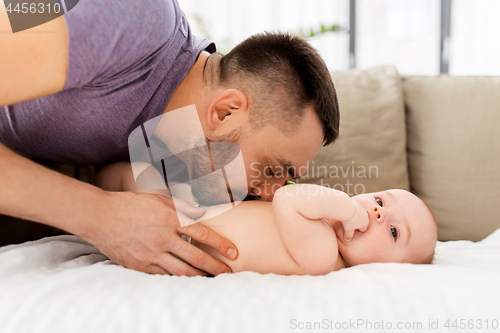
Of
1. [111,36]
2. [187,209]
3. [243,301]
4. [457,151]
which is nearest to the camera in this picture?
[243,301]

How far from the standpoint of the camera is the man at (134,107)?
645mm

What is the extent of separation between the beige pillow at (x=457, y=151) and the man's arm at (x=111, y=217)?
91 cm

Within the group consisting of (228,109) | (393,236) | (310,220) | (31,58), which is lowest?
(393,236)

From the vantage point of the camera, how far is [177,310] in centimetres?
55

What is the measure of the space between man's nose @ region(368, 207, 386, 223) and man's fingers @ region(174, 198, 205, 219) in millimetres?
418

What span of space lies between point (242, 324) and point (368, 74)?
1.18 metres

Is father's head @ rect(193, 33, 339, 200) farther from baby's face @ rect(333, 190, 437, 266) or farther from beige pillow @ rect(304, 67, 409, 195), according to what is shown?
beige pillow @ rect(304, 67, 409, 195)

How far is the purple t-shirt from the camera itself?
0.66m

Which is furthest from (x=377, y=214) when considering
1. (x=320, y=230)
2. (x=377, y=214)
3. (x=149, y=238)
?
(x=149, y=238)

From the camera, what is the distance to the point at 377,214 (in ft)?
2.79

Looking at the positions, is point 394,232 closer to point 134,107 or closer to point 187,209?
point 187,209

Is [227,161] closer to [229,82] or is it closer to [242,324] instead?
[229,82]

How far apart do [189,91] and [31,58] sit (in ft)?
1.27

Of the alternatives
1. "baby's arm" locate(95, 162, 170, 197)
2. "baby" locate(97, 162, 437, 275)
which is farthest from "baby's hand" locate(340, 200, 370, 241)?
"baby's arm" locate(95, 162, 170, 197)
